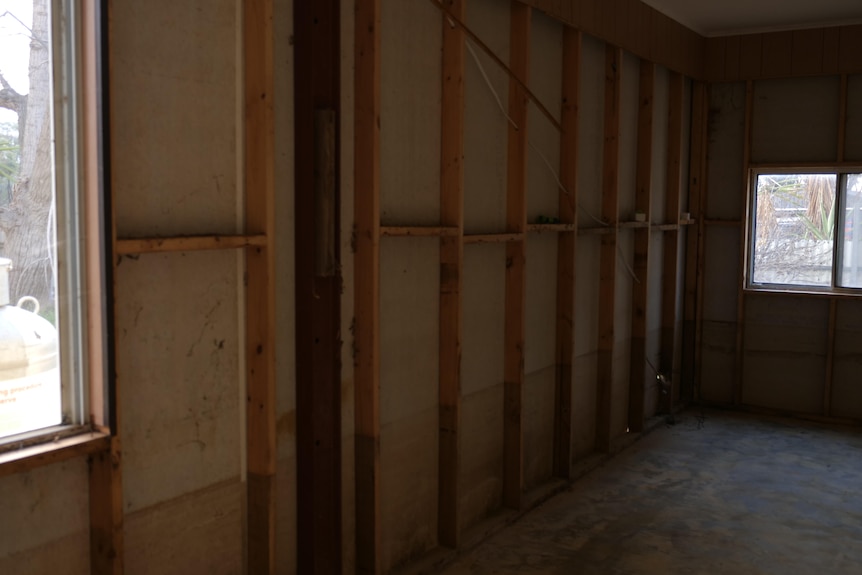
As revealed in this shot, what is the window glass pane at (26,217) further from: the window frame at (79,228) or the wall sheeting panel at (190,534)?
the wall sheeting panel at (190,534)

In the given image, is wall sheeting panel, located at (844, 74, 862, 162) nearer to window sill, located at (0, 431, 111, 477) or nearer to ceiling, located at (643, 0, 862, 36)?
ceiling, located at (643, 0, 862, 36)

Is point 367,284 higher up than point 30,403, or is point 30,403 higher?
point 367,284

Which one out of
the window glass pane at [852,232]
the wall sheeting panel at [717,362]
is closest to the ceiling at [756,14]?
the window glass pane at [852,232]

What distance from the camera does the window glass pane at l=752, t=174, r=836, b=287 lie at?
6750 millimetres

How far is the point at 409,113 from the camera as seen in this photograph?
3703 millimetres

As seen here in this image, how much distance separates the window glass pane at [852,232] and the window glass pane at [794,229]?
10cm

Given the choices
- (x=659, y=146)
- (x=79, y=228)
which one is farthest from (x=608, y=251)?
(x=79, y=228)

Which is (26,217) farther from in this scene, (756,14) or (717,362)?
(717,362)

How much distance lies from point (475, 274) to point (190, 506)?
6.72 feet

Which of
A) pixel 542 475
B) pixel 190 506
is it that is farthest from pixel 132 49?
pixel 542 475

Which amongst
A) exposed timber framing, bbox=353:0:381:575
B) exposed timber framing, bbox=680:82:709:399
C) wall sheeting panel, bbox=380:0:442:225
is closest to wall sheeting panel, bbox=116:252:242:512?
exposed timber framing, bbox=353:0:381:575

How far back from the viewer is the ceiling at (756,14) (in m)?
5.92

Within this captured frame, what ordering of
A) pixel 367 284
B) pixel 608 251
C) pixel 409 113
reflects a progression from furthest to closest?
pixel 608 251 < pixel 409 113 < pixel 367 284

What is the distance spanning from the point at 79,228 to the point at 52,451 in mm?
633
